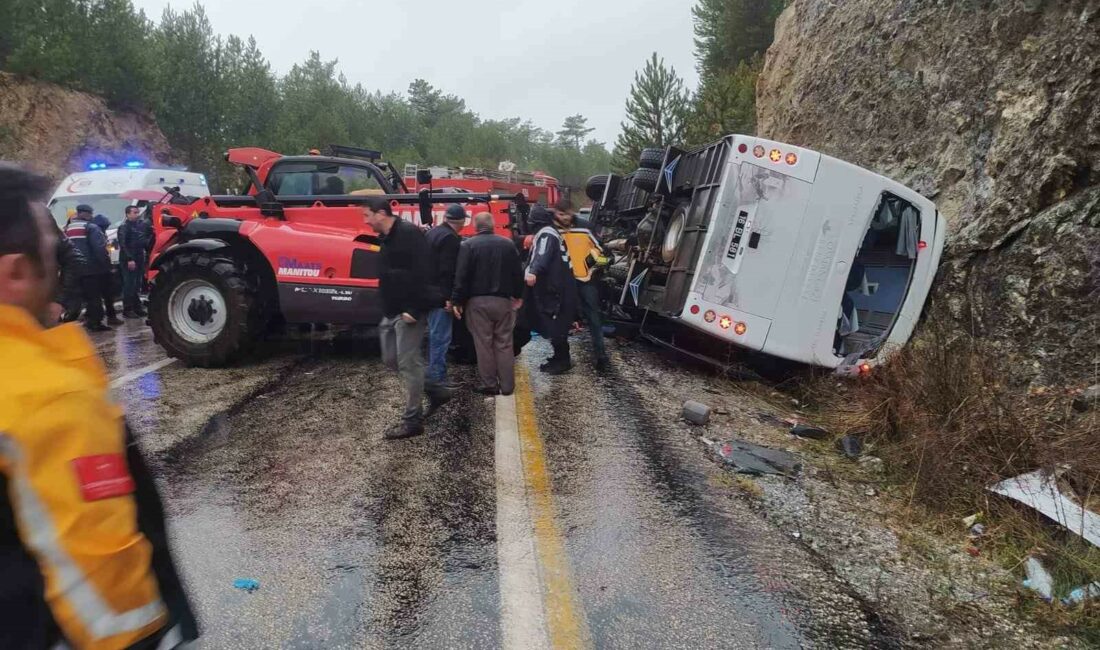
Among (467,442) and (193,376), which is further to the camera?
(193,376)

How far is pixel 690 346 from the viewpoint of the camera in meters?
8.13

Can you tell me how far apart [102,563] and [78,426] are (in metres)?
0.22

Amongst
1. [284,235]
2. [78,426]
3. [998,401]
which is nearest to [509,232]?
[284,235]

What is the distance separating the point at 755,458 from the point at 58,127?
1456 inches

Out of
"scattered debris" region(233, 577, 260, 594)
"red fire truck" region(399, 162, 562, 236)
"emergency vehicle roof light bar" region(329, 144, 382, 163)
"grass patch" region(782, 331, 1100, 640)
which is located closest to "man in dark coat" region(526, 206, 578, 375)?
"grass patch" region(782, 331, 1100, 640)

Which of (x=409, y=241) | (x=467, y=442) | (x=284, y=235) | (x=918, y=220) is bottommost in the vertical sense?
(x=467, y=442)

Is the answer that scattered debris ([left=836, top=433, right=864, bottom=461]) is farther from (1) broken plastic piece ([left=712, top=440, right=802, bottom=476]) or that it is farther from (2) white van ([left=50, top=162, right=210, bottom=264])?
(2) white van ([left=50, top=162, right=210, bottom=264])

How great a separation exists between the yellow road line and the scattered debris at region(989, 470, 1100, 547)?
8.57 feet

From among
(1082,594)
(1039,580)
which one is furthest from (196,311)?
(1082,594)

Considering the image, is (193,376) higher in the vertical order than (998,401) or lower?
lower

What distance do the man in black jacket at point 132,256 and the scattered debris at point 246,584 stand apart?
929 centimetres

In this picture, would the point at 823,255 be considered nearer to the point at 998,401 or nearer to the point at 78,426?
the point at 998,401

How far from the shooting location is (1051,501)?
3.81 m

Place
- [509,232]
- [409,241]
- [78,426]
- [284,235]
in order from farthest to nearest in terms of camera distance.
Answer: [509,232]
[284,235]
[409,241]
[78,426]
